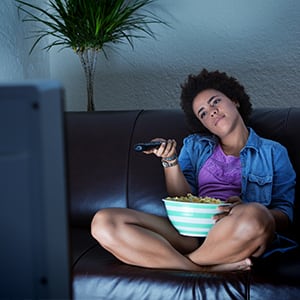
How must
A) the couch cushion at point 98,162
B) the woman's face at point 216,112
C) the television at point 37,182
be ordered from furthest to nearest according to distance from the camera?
the couch cushion at point 98,162 → the woman's face at point 216,112 → the television at point 37,182

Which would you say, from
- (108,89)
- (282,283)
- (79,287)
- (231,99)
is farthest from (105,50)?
(282,283)

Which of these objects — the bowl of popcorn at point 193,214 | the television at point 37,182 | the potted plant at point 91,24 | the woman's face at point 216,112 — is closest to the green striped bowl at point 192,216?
the bowl of popcorn at point 193,214

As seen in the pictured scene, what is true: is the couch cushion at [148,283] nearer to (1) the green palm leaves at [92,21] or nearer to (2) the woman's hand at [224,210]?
(2) the woman's hand at [224,210]

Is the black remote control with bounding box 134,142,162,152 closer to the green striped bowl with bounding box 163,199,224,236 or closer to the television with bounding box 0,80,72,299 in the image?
the green striped bowl with bounding box 163,199,224,236

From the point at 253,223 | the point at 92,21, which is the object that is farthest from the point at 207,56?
the point at 253,223

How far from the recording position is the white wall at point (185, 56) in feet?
7.52

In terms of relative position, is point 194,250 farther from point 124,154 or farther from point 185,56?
point 185,56

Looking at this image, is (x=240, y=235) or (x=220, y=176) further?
(x=220, y=176)

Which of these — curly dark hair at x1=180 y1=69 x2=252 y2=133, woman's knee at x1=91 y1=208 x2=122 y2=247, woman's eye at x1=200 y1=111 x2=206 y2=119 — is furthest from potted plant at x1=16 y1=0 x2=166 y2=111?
woman's knee at x1=91 y1=208 x2=122 y2=247

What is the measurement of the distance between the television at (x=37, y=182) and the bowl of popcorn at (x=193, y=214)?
1.08 metres

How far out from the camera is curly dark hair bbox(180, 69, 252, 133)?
1.90m

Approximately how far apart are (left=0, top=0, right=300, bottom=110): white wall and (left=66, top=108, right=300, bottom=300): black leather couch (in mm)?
380

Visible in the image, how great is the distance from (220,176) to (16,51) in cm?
121

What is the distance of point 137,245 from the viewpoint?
1.53 metres
